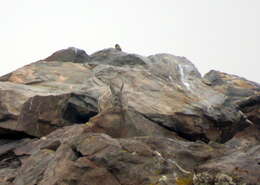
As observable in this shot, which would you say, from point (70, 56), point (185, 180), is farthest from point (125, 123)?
point (70, 56)

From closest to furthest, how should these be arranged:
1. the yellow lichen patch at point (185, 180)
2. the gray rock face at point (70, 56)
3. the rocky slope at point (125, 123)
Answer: the yellow lichen patch at point (185, 180), the rocky slope at point (125, 123), the gray rock face at point (70, 56)

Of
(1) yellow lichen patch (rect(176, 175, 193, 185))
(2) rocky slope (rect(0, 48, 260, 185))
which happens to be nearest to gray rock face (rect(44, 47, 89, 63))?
(2) rocky slope (rect(0, 48, 260, 185))

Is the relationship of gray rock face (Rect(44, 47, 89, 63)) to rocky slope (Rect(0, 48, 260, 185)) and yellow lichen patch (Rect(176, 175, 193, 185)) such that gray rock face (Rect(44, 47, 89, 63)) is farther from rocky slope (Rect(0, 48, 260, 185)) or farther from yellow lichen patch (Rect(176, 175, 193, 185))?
yellow lichen patch (Rect(176, 175, 193, 185))

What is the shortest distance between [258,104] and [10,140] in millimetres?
17614

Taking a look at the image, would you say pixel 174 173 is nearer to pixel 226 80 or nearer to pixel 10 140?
pixel 10 140

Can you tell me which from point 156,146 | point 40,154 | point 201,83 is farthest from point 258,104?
point 40,154

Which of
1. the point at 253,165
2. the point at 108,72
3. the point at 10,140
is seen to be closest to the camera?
the point at 253,165

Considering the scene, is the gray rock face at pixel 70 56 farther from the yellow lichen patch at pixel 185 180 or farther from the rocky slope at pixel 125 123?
the yellow lichen patch at pixel 185 180

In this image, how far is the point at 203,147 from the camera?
18172 mm

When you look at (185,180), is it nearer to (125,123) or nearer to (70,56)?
(125,123)

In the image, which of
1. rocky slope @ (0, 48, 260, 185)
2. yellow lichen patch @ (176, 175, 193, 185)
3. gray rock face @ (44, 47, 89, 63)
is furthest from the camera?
gray rock face @ (44, 47, 89, 63)

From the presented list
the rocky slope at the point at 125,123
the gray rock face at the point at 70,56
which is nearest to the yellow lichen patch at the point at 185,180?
the rocky slope at the point at 125,123

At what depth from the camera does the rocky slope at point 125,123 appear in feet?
51.0

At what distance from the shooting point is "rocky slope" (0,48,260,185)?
15531mm
